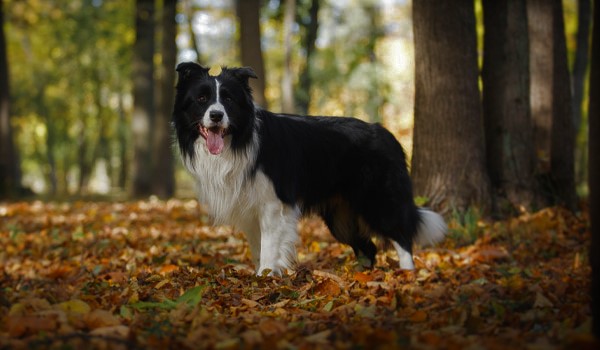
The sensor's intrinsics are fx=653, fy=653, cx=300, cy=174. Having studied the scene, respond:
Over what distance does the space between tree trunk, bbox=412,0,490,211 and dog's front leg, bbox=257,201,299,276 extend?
8.71 ft

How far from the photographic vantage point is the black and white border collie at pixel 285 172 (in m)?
5.87

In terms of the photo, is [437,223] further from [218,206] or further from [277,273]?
[218,206]

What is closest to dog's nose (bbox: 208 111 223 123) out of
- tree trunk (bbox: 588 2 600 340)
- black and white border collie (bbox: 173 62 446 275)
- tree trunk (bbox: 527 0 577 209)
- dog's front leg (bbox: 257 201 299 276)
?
black and white border collie (bbox: 173 62 446 275)

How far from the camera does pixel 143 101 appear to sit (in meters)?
18.9

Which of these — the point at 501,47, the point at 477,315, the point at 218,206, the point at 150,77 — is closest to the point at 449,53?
the point at 501,47

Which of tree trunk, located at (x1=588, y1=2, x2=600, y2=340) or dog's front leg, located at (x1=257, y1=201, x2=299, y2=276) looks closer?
tree trunk, located at (x1=588, y1=2, x2=600, y2=340)

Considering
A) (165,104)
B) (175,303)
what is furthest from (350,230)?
(165,104)

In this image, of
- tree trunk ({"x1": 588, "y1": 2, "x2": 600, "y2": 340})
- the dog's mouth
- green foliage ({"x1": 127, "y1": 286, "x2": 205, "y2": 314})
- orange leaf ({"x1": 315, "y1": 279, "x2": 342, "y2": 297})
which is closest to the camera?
tree trunk ({"x1": 588, "y1": 2, "x2": 600, "y2": 340})

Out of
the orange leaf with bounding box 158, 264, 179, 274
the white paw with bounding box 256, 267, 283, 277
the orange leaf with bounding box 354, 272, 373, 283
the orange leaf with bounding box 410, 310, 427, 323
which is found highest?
the orange leaf with bounding box 410, 310, 427, 323

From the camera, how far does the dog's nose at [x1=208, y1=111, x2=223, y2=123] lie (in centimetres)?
560

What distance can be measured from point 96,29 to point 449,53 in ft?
65.1

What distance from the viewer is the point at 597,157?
318cm

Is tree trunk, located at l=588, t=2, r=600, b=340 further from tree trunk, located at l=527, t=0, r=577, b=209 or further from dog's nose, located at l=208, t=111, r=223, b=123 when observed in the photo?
tree trunk, located at l=527, t=0, r=577, b=209

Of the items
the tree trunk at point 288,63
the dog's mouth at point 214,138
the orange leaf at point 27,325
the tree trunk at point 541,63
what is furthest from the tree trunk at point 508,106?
the tree trunk at point 288,63
